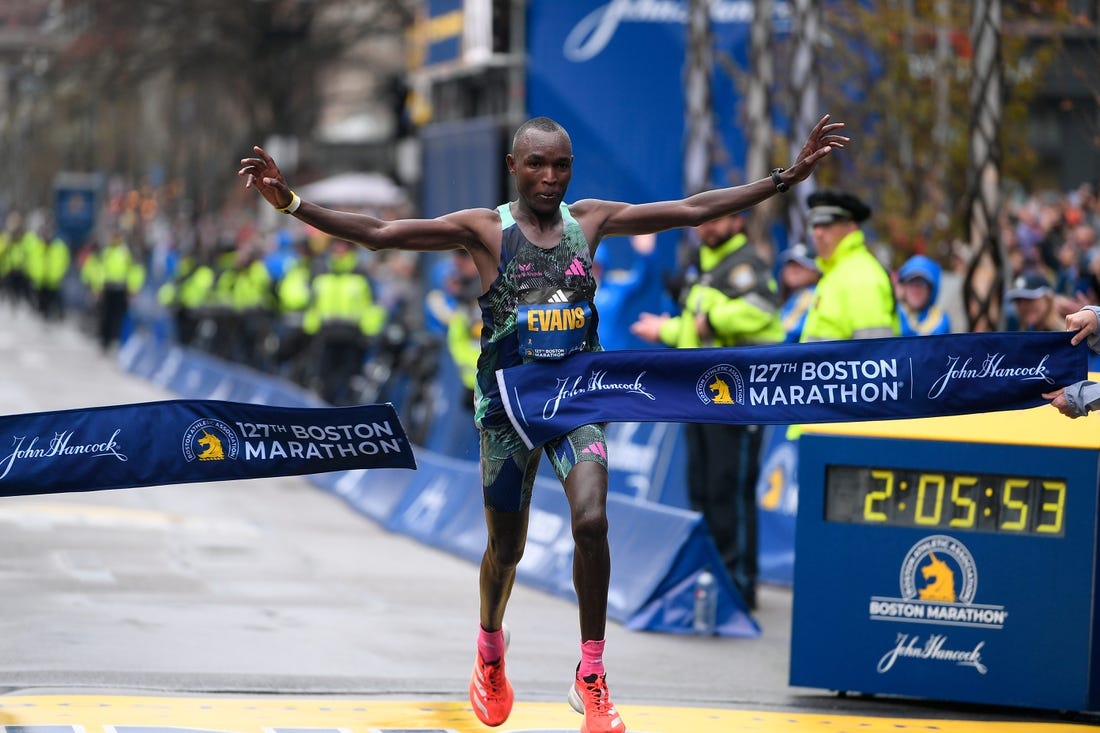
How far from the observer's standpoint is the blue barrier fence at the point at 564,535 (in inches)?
395

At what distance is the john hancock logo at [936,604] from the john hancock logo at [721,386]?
1177mm

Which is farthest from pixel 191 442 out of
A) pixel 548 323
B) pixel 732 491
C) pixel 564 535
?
pixel 564 535

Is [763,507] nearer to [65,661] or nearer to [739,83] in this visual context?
[65,661]

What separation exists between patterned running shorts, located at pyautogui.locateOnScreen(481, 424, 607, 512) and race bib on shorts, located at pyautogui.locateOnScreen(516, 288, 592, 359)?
293mm

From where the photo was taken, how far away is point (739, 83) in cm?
2306

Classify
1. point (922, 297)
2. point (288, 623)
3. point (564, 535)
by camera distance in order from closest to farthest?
point (288, 623), point (564, 535), point (922, 297)

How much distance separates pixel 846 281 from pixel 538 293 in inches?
131

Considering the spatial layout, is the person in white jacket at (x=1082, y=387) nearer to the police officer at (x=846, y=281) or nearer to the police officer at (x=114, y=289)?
the police officer at (x=846, y=281)

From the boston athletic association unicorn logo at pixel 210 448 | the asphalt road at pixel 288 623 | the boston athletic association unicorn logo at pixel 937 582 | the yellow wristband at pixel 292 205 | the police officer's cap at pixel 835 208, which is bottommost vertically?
the asphalt road at pixel 288 623

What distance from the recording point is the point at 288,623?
9672 mm

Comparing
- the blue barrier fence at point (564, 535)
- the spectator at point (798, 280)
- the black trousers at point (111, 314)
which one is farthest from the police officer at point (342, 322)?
the black trousers at point (111, 314)

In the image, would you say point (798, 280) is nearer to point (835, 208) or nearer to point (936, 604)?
point (835, 208)

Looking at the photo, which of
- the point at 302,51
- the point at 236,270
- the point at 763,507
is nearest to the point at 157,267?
the point at 302,51

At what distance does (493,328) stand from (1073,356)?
2.14 m
